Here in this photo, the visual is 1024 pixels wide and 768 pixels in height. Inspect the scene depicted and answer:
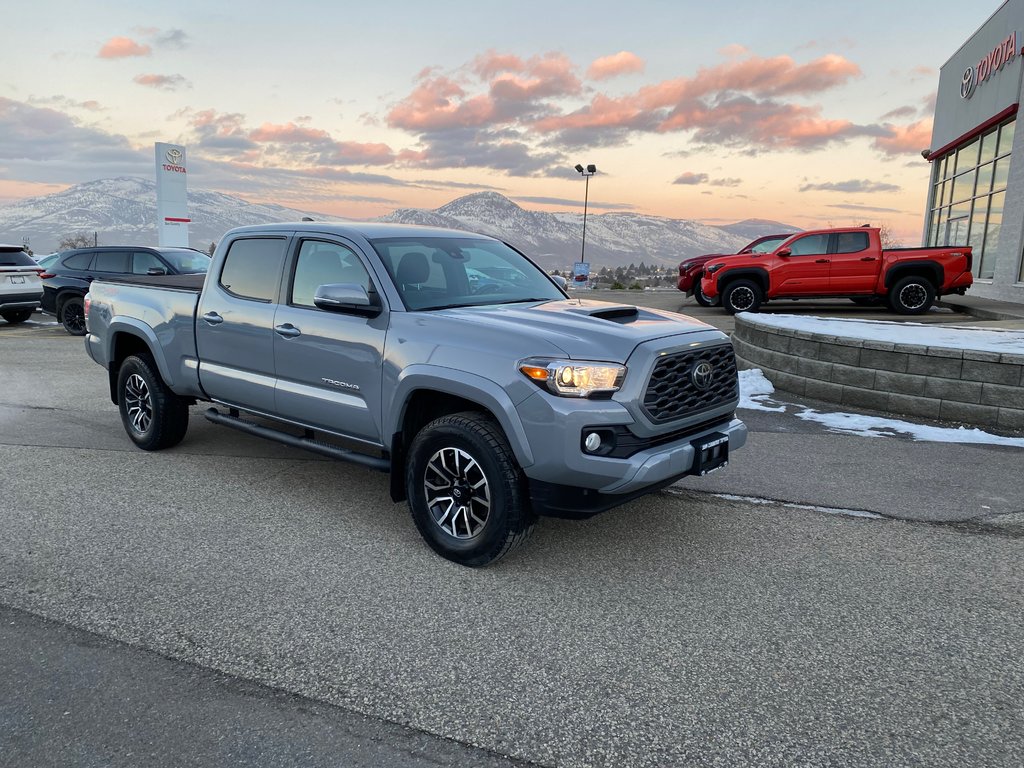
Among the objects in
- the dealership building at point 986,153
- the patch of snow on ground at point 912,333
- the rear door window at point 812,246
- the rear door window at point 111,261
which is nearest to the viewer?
the patch of snow on ground at point 912,333

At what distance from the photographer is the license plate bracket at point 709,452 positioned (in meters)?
3.98

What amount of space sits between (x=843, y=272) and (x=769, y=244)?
182cm

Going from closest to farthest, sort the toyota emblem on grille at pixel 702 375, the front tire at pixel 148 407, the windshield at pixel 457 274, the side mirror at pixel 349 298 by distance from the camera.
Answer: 1. the toyota emblem on grille at pixel 702 375
2. the side mirror at pixel 349 298
3. the windshield at pixel 457 274
4. the front tire at pixel 148 407

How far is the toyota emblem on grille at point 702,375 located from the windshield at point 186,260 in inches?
494

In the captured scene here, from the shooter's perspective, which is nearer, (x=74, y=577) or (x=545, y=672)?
(x=545, y=672)

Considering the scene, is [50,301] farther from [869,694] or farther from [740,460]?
[869,694]

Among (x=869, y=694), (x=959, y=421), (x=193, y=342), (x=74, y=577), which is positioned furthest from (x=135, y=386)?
(x=959, y=421)

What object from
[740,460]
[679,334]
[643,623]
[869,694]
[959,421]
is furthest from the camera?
[959,421]

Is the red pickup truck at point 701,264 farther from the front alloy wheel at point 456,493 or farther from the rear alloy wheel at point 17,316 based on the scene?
the rear alloy wheel at point 17,316

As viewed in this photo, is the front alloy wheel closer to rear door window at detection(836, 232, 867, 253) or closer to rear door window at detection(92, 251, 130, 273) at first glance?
rear door window at detection(92, 251, 130, 273)

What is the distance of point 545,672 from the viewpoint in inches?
120

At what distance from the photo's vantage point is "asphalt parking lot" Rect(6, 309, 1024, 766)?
264cm

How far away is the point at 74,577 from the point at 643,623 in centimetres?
292

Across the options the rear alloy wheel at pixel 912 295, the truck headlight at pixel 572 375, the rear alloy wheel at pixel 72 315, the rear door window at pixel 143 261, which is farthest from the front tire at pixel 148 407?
the rear alloy wheel at pixel 912 295
